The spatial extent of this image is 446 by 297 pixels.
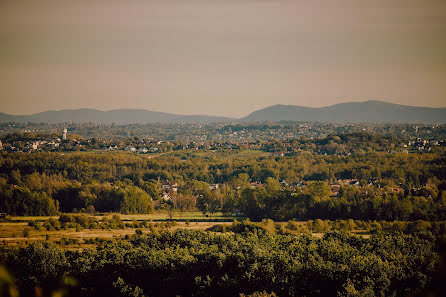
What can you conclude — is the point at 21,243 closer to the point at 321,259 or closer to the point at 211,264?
the point at 211,264

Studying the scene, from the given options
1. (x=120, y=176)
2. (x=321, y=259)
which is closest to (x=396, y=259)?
(x=321, y=259)

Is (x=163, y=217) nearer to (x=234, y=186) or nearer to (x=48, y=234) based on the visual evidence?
(x=48, y=234)

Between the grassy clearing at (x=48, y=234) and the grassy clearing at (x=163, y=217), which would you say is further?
the grassy clearing at (x=163, y=217)

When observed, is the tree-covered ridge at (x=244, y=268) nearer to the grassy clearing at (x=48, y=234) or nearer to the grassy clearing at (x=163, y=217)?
the grassy clearing at (x=48, y=234)

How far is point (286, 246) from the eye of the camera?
3338 centimetres

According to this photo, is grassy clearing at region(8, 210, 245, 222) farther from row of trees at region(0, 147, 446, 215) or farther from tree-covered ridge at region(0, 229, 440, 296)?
tree-covered ridge at region(0, 229, 440, 296)

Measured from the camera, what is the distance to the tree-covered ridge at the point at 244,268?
2386 centimetres

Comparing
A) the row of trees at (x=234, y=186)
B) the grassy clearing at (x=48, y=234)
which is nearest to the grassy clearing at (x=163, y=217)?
the row of trees at (x=234, y=186)

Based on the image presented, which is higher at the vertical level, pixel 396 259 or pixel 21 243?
pixel 396 259

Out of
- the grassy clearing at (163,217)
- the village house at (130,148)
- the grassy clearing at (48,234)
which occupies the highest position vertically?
the village house at (130,148)

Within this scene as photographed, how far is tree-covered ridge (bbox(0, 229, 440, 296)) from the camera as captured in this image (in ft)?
78.3

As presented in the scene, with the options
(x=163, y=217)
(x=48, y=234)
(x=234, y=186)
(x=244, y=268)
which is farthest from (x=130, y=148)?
(x=244, y=268)

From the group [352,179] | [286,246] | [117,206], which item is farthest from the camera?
[352,179]

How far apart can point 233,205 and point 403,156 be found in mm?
52081
